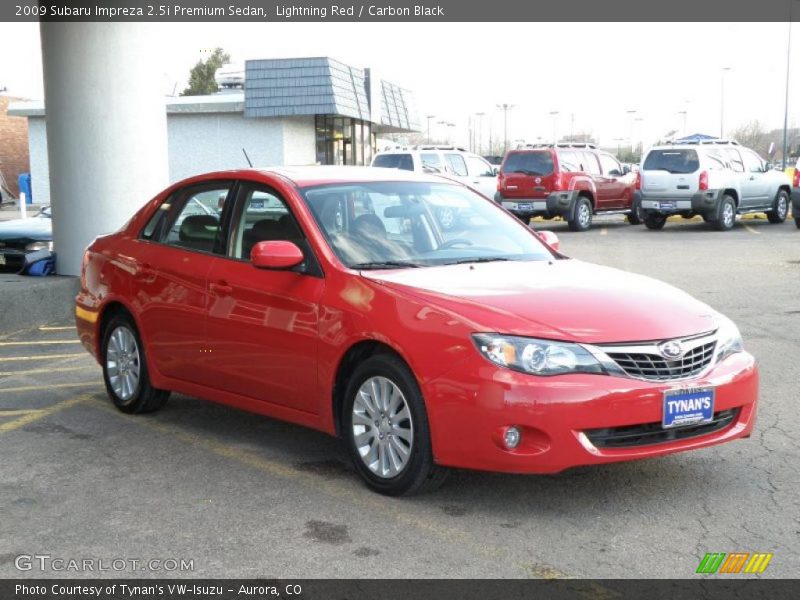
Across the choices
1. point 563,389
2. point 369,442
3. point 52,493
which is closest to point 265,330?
point 369,442

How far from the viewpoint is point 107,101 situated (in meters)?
12.4

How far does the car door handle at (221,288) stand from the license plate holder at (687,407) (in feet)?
8.51

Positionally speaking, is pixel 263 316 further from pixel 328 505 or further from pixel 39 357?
pixel 39 357

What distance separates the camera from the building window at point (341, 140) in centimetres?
4528

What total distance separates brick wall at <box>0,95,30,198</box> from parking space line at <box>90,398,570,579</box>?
50342mm

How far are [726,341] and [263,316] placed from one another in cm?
244

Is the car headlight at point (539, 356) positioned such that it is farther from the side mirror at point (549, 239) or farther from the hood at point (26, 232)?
the hood at point (26, 232)

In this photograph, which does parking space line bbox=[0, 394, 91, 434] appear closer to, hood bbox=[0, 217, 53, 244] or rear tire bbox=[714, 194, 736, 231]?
hood bbox=[0, 217, 53, 244]

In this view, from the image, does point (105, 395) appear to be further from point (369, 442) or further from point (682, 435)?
point (682, 435)

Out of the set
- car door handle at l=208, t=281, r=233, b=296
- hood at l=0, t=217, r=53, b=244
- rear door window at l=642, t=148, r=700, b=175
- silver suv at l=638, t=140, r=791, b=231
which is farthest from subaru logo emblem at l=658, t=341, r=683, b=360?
rear door window at l=642, t=148, r=700, b=175

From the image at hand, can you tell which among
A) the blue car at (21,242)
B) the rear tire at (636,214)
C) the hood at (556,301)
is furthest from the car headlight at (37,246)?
the rear tire at (636,214)

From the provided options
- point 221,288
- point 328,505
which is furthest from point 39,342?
point 328,505

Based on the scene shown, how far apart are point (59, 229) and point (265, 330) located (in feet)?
25.3

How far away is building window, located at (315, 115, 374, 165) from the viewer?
45.3 meters
